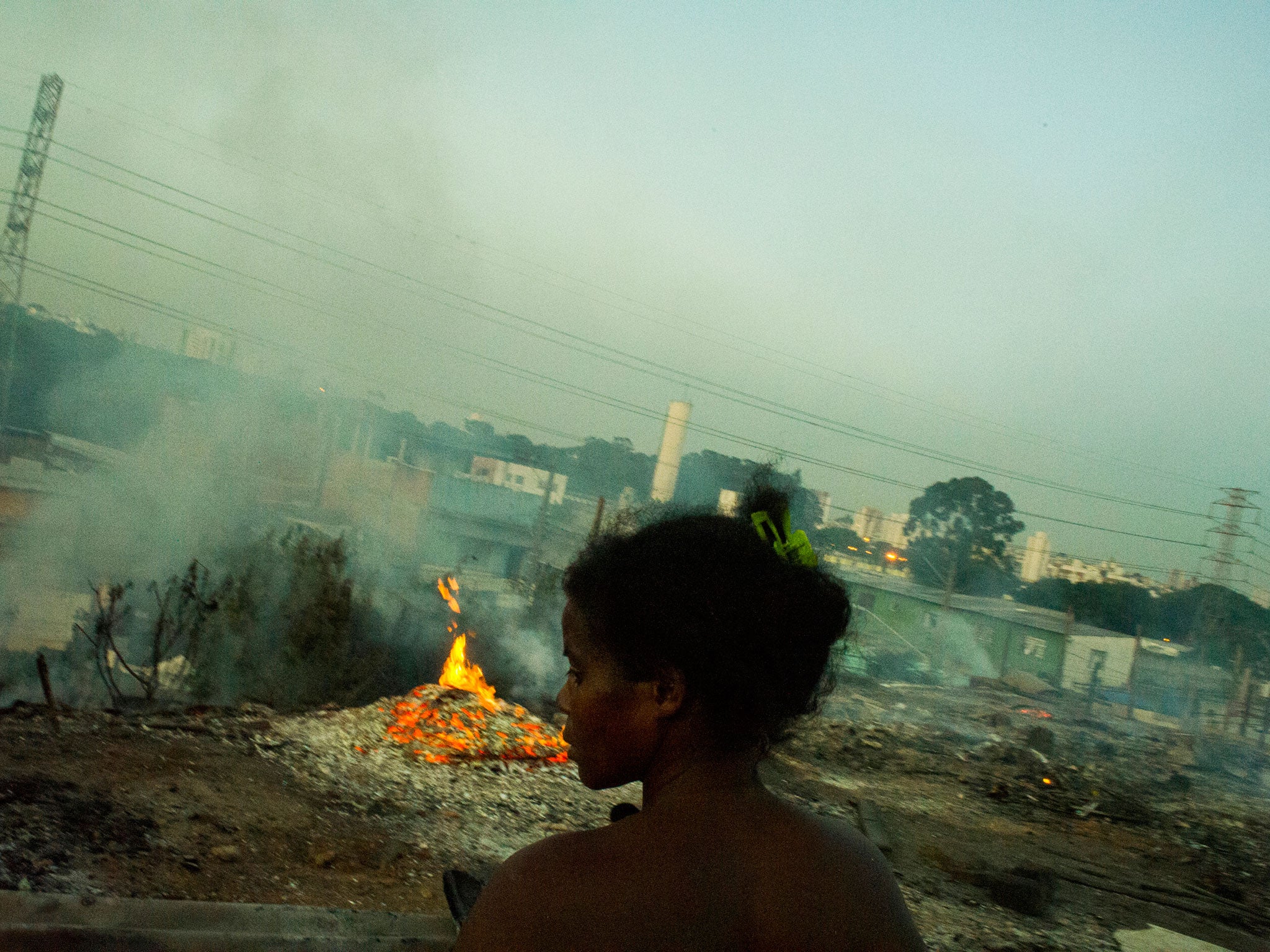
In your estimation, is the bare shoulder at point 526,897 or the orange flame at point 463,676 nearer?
the bare shoulder at point 526,897

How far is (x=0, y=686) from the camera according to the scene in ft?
36.7

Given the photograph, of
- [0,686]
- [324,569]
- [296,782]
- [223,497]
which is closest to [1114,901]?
[296,782]

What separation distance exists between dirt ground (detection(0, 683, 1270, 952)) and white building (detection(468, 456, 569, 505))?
45.1 feet

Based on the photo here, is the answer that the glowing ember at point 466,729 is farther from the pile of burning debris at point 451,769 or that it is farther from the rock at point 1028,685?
the rock at point 1028,685

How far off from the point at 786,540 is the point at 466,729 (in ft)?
24.8

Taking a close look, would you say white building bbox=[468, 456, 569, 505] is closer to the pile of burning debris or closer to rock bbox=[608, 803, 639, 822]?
the pile of burning debris

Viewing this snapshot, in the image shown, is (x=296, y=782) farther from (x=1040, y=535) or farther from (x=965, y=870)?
(x=1040, y=535)

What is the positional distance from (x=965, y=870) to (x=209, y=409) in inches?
688

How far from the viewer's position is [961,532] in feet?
94.1

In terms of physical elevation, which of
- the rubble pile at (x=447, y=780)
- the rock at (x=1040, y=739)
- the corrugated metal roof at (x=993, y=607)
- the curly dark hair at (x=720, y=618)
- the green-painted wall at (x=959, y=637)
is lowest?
the rubble pile at (x=447, y=780)

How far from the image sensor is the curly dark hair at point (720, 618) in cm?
123

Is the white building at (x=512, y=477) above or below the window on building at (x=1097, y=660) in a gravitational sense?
above

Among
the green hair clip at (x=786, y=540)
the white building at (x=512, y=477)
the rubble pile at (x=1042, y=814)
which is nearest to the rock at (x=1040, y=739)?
the rubble pile at (x=1042, y=814)

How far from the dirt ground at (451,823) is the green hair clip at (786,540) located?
2.56 feet
